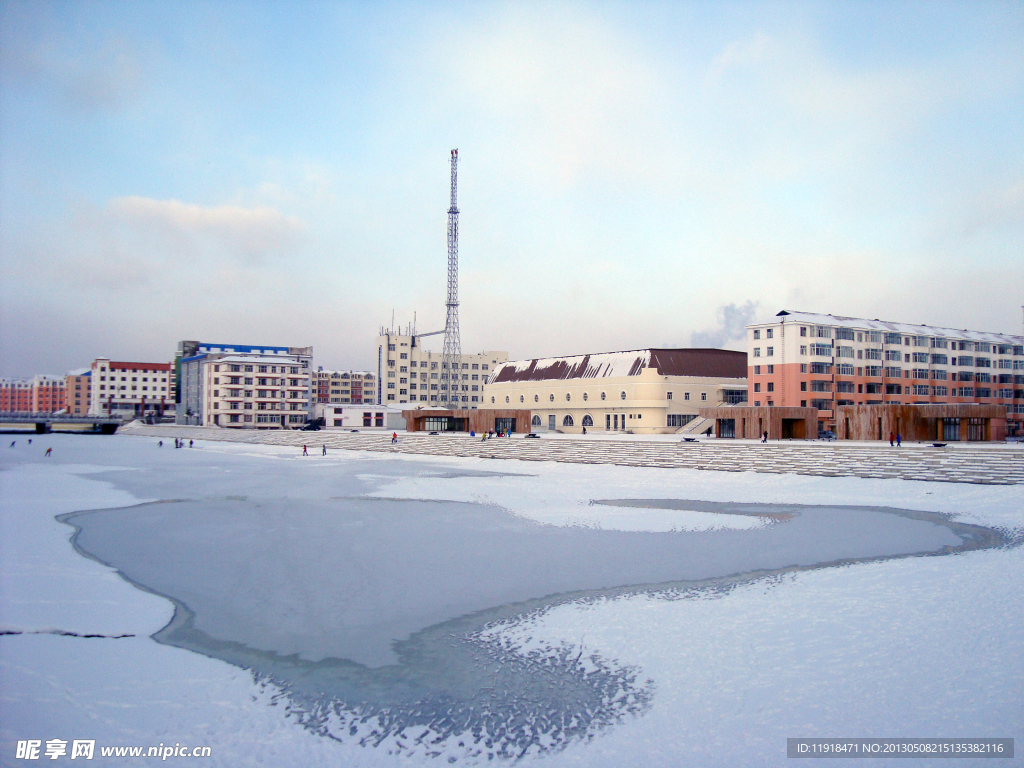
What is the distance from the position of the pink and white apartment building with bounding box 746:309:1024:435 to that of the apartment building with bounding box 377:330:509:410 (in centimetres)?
7659

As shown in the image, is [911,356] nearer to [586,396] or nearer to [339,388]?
[586,396]

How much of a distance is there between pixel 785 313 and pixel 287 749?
242 ft

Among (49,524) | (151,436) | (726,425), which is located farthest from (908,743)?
(151,436)

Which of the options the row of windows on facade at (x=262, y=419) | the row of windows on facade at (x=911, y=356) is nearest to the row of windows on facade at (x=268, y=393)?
the row of windows on facade at (x=262, y=419)

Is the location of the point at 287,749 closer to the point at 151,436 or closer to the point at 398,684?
the point at 398,684

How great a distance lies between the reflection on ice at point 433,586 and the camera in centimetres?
924

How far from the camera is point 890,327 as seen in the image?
3110 inches

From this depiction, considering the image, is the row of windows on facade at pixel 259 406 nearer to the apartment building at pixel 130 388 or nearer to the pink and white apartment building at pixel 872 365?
the apartment building at pixel 130 388

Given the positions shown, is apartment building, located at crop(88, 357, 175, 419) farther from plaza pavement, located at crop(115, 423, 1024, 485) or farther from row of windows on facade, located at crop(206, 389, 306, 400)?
plaza pavement, located at crop(115, 423, 1024, 485)

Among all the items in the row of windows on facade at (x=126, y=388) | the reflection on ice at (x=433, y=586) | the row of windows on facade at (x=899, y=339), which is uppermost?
the row of windows on facade at (x=899, y=339)

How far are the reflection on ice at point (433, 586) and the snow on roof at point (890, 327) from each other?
51671 millimetres

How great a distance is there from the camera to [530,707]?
365 inches

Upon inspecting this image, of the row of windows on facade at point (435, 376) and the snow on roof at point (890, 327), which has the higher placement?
the snow on roof at point (890, 327)

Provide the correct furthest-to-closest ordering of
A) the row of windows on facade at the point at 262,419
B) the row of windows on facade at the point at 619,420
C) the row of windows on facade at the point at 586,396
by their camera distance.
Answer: the row of windows on facade at the point at 262,419
the row of windows on facade at the point at 586,396
the row of windows on facade at the point at 619,420
